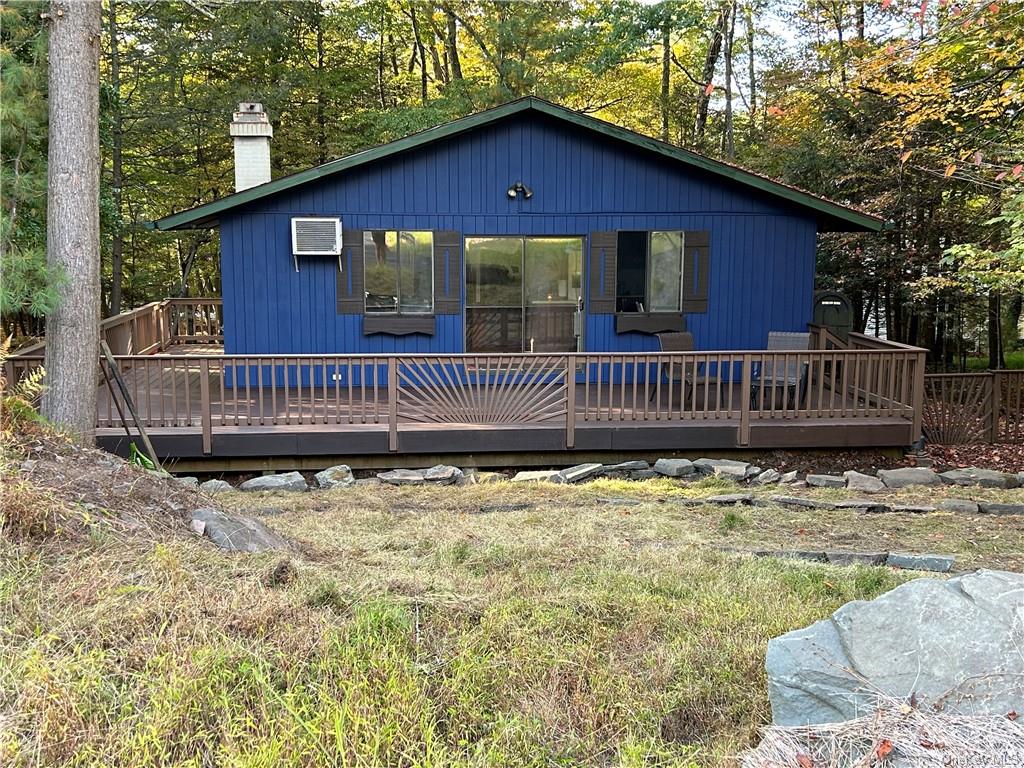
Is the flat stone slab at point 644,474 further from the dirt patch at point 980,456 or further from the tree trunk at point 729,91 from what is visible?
the tree trunk at point 729,91

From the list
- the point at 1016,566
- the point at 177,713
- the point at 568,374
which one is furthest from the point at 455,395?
the point at 177,713

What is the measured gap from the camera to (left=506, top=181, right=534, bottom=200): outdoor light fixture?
10.1 m

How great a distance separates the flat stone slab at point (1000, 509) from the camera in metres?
6.04

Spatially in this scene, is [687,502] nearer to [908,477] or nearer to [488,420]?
[488,420]

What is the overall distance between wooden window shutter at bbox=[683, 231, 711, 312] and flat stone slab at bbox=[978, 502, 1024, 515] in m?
4.82

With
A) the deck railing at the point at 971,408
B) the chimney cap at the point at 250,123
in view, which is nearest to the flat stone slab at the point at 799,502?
the deck railing at the point at 971,408

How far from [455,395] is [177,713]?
5.50m

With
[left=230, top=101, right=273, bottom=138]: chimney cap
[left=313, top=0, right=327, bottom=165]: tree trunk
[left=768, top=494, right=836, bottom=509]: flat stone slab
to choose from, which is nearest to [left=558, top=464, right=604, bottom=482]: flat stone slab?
[left=768, top=494, right=836, bottom=509]: flat stone slab

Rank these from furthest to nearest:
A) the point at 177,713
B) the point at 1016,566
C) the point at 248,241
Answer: the point at 248,241 → the point at 1016,566 → the point at 177,713

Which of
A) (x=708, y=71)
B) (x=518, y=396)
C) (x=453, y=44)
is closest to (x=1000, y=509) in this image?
(x=518, y=396)

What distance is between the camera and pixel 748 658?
10.1 ft

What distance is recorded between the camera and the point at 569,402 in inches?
307

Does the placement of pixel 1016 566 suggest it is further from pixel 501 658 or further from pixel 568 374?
pixel 568 374

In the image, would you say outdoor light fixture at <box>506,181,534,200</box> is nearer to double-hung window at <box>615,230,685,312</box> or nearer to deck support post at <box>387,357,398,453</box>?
double-hung window at <box>615,230,685,312</box>
